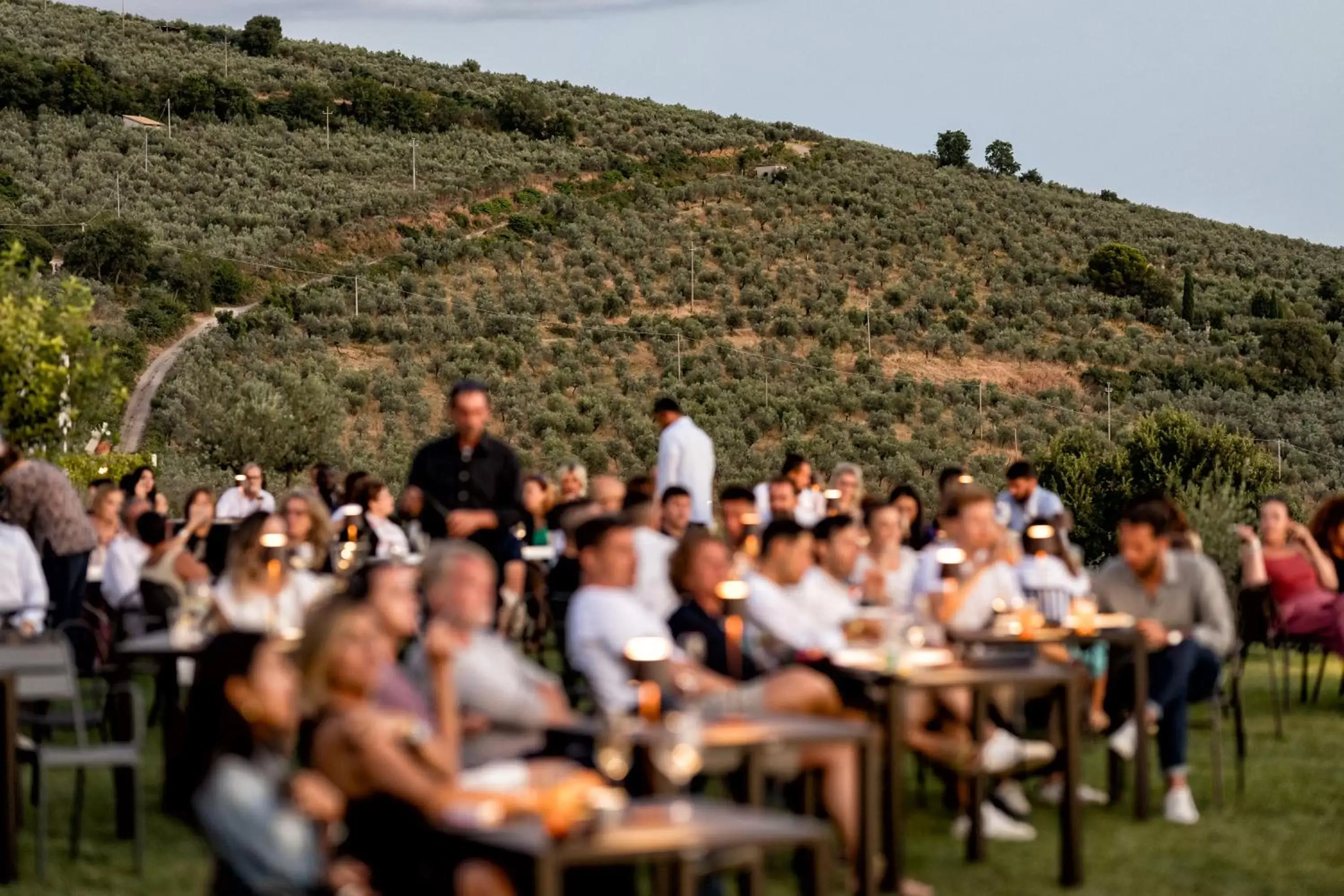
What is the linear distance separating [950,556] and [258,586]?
278 centimetres

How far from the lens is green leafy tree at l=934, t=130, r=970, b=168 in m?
71.4

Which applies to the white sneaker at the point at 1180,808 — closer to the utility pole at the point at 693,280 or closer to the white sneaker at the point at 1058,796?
the white sneaker at the point at 1058,796

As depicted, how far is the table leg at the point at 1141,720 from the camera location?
777 cm

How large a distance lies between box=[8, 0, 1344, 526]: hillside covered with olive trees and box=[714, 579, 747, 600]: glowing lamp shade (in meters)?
24.1


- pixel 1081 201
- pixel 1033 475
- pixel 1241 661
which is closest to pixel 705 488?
pixel 1033 475

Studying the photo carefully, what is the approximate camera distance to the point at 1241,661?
41.4 ft

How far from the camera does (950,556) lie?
815 cm

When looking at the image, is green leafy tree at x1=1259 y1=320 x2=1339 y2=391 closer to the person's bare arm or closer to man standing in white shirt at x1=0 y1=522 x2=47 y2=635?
the person's bare arm

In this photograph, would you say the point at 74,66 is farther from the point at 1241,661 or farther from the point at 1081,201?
the point at 1241,661

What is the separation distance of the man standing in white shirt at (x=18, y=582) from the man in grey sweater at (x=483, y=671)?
3674 mm

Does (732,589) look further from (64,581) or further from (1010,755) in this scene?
(64,581)

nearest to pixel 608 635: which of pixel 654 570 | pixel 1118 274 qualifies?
pixel 654 570

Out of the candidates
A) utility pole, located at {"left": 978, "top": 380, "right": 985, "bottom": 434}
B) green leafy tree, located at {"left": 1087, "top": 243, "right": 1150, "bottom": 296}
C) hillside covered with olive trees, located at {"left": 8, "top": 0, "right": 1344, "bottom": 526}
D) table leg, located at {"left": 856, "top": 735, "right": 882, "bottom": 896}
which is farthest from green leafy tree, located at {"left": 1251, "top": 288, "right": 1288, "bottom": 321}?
table leg, located at {"left": 856, "top": 735, "right": 882, "bottom": 896}

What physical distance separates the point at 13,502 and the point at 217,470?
20321 millimetres
